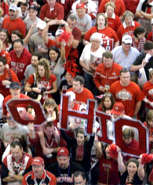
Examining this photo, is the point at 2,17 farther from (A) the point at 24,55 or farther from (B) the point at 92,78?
(B) the point at 92,78

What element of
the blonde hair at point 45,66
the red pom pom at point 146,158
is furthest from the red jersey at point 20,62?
the red pom pom at point 146,158

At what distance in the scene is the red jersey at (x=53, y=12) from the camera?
1050cm

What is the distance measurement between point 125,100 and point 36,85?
1407mm

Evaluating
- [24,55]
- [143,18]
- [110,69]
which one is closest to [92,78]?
[110,69]

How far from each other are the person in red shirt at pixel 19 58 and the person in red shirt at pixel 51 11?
1253 mm

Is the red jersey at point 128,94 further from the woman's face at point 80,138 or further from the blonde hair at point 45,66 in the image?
the woman's face at point 80,138

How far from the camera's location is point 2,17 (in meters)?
10.8

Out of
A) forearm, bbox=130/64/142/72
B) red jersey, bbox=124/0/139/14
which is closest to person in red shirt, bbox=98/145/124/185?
forearm, bbox=130/64/142/72

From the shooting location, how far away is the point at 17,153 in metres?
7.41

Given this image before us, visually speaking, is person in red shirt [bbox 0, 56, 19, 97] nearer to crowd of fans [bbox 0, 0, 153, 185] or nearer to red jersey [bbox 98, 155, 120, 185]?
crowd of fans [bbox 0, 0, 153, 185]

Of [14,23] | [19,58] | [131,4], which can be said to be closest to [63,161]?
[19,58]

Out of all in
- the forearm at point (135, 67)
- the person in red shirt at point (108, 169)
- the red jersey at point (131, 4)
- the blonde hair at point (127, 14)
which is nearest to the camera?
the person in red shirt at point (108, 169)

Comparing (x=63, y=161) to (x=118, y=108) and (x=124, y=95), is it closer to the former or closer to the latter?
(x=118, y=108)

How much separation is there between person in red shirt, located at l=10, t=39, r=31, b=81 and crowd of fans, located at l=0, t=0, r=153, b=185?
0.05 ft
